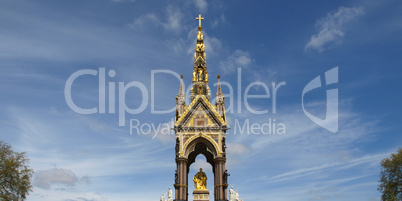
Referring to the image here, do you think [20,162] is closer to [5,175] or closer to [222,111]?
[5,175]

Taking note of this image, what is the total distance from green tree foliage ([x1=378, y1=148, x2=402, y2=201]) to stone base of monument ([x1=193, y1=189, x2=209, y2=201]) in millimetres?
19532

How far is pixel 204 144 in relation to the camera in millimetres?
43688

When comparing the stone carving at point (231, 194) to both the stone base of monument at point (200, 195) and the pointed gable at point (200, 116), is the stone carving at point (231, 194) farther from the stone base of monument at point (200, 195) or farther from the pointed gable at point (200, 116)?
the pointed gable at point (200, 116)

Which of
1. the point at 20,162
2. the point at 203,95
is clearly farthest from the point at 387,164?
the point at 20,162

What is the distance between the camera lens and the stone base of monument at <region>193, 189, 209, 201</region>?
42.0 m

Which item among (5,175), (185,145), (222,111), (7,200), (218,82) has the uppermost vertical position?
(218,82)

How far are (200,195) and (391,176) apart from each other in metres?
21.3

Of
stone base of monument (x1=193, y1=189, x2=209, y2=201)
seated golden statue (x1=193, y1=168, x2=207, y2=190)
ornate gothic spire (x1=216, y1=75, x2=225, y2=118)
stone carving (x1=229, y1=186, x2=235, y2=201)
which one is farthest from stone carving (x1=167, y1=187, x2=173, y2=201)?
ornate gothic spire (x1=216, y1=75, x2=225, y2=118)

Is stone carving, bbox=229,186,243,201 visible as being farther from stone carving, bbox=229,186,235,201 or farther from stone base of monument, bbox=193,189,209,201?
stone base of monument, bbox=193,189,209,201

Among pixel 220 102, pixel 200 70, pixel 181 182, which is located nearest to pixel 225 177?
pixel 181 182

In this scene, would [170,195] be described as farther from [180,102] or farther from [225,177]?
[180,102]

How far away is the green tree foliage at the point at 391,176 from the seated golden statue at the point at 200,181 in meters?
19.7

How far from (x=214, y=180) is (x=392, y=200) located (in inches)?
739

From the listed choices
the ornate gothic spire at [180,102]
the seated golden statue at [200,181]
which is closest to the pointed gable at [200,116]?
the ornate gothic spire at [180,102]
